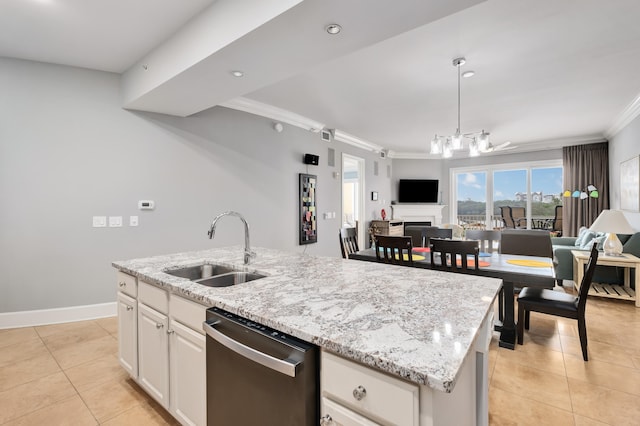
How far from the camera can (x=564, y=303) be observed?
2520 mm

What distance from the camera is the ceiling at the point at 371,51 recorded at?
77.4 inches

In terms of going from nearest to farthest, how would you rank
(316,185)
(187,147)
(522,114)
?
(187,147) < (522,114) < (316,185)

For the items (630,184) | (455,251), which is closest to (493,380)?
(455,251)

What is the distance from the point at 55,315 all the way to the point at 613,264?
6.52 meters

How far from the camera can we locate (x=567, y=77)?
334 centimetres

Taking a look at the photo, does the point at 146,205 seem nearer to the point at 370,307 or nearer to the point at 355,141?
the point at 370,307

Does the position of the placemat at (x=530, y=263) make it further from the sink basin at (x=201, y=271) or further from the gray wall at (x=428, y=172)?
the gray wall at (x=428, y=172)

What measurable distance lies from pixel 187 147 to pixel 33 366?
100 inches

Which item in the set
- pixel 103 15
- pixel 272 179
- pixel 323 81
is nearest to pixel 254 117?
pixel 272 179

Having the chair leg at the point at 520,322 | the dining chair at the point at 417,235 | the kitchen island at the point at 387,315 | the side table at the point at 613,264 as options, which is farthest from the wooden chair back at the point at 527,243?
the kitchen island at the point at 387,315

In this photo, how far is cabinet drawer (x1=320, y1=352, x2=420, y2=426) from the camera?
0.79 meters

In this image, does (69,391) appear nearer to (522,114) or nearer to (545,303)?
(545,303)

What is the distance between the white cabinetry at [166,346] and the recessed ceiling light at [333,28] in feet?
5.82

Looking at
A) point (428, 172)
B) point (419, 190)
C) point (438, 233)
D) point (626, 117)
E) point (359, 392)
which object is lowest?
point (359, 392)
